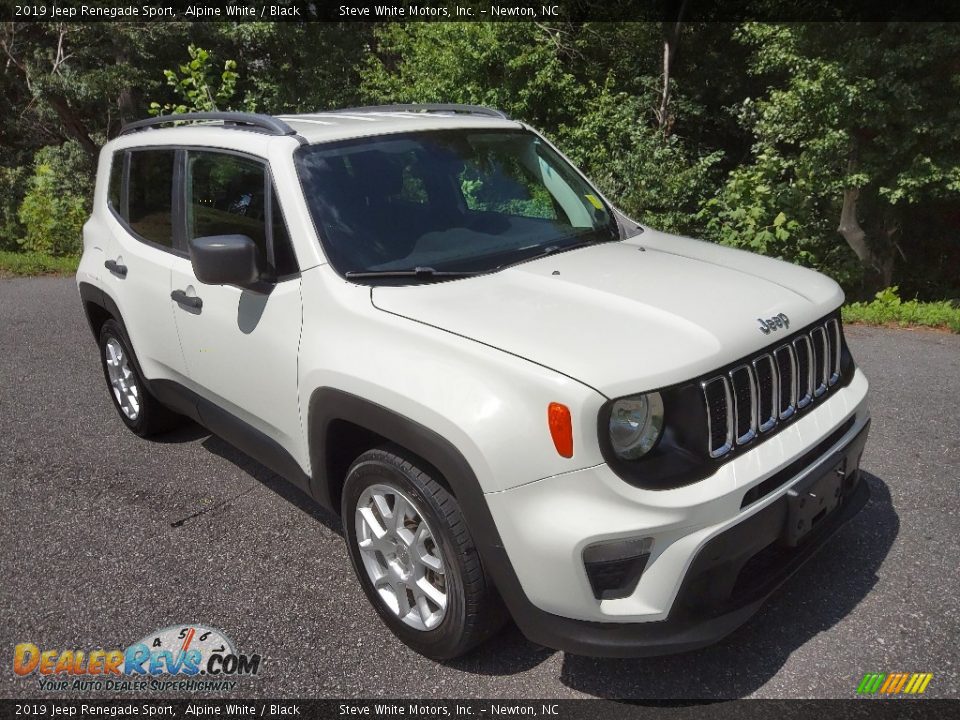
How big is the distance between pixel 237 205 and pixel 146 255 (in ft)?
3.16

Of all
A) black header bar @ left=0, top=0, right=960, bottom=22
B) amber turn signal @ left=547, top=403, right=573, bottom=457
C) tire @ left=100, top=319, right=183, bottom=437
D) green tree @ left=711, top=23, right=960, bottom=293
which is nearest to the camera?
amber turn signal @ left=547, top=403, right=573, bottom=457

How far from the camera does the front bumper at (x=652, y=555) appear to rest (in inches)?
90.1

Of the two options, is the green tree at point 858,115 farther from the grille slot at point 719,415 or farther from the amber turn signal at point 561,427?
the amber turn signal at point 561,427

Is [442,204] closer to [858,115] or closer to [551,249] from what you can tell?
[551,249]

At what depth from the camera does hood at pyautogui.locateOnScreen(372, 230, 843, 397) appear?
2363 mm

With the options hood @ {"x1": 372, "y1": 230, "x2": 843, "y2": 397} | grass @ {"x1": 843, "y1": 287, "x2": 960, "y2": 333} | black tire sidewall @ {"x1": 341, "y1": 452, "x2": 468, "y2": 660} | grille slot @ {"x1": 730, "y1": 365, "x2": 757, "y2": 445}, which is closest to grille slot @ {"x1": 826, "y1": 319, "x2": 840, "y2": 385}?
hood @ {"x1": 372, "y1": 230, "x2": 843, "y2": 397}

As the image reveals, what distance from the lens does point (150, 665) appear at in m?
3.01

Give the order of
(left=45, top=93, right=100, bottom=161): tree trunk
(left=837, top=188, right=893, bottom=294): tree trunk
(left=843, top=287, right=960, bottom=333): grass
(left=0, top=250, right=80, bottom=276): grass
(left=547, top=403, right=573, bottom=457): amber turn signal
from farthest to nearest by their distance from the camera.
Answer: (left=45, top=93, right=100, bottom=161): tree trunk < (left=837, top=188, right=893, bottom=294): tree trunk < (left=0, top=250, right=80, bottom=276): grass < (left=843, top=287, right=960, bottom=333): grass < (left=547, top=403, right=573, bottom=457): amber turn signal

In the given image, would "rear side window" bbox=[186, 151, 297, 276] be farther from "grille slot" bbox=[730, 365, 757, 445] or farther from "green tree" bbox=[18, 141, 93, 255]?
"green tree" bbox=[18, 141, 93, 255]

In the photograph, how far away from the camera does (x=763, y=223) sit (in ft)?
31.0

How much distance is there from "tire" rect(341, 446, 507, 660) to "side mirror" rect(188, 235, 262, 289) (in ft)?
2.89

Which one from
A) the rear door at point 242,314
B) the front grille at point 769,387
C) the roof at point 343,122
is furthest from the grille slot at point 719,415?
the roof at point 343,122

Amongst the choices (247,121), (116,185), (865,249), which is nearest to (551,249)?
(247,121)

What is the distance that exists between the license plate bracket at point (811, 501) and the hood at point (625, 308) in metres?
0.49
